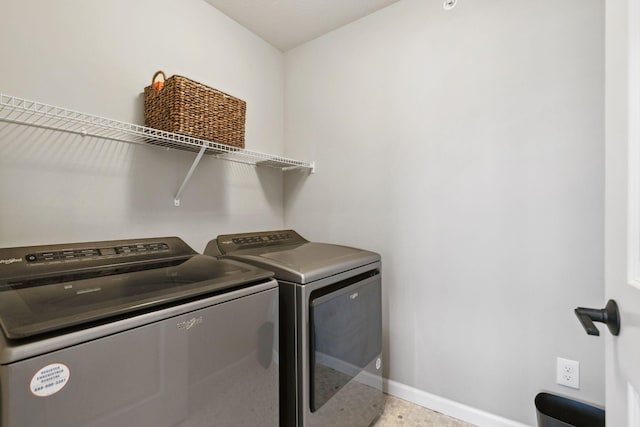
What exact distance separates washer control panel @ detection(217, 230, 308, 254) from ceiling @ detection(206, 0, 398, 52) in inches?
54.3

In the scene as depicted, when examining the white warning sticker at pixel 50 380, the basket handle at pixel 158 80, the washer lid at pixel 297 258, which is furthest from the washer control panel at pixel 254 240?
the white warning sticker at pixel 50 380

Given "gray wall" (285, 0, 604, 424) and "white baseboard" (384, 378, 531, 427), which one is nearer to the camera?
"gray wall" (285, 0, 604, 424)

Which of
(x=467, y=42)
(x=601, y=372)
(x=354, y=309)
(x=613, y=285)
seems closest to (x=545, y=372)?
(x=601, y=372)

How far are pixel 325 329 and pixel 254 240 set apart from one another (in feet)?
2.24

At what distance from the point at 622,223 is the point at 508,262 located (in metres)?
0.95

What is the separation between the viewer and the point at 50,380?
0.62 meters

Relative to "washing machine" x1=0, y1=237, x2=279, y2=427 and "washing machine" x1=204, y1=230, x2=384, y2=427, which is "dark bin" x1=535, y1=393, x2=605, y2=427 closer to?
"washing machine" x1=204, y1=230, x2=384, y2=427

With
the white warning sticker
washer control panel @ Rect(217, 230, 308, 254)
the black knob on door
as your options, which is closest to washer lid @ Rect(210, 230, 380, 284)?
washer control panel @ Rect(217, 230, 308, 254)

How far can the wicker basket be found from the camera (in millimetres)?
1299

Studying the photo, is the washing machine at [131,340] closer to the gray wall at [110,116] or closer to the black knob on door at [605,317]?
the gray wall at [110,116]

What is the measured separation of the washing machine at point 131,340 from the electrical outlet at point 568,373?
4.16ft

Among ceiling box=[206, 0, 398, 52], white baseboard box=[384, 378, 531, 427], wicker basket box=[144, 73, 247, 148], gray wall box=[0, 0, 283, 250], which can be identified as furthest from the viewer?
ceiling box=[206, 0, 398, 52]

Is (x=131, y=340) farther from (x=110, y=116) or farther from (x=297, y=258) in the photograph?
(x=110, y=116)

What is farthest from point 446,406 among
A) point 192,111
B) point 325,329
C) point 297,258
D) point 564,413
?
point 192,111
